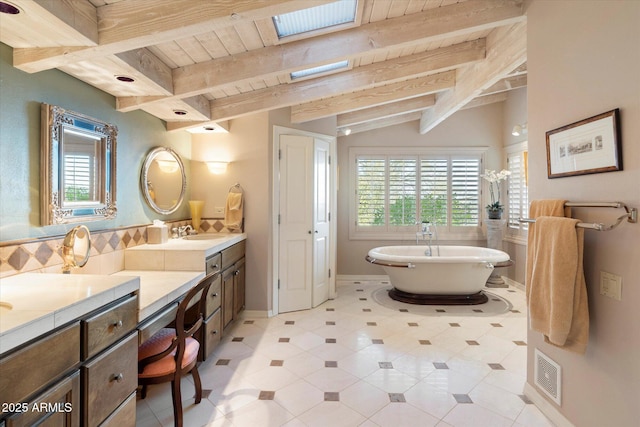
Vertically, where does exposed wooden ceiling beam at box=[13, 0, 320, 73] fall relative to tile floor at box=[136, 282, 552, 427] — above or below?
above

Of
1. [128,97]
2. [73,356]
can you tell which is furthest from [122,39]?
[73,356]

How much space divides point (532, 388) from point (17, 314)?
2.78m

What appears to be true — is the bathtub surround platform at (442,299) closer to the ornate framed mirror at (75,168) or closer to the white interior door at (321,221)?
the white interior door at (321,221)

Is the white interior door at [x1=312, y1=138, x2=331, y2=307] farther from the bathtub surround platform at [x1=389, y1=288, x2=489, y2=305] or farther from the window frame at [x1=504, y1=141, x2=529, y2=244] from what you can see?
the window frame at [x1=504, y1=141, x2=529, y2=244]

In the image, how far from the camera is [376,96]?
11.9 ft

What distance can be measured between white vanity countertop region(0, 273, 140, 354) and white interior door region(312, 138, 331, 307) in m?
2.55

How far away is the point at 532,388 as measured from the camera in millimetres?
2119

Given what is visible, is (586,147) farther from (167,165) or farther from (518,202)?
(518,202)

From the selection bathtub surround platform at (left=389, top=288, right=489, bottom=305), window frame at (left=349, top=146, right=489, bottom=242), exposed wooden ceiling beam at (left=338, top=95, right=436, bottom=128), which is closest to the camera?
bathtub surround platform at (left=389, top=288, right=489, bottom=305)

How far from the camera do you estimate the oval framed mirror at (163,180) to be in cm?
279

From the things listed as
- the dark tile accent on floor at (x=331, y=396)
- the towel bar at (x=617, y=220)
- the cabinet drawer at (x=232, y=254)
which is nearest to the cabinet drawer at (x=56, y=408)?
the dark tile accent on floor at (x=331, y=396)

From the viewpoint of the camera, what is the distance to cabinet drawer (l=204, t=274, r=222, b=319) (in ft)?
8.30

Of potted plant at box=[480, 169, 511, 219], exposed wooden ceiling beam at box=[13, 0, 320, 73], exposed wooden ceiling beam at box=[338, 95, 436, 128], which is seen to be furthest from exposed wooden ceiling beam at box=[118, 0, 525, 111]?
potted plant at box=[480, 169, 511, 219]

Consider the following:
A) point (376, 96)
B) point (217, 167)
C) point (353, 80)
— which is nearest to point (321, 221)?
point (217, 167)
